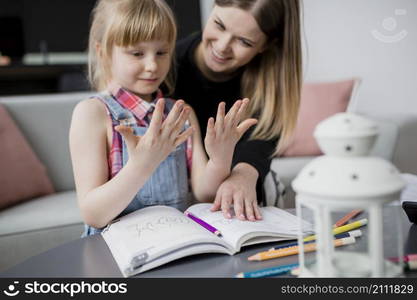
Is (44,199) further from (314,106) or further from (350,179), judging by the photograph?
(350,179)

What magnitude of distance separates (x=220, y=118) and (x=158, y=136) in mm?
113

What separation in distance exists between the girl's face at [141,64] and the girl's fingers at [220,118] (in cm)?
26

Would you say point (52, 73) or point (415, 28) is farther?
point (52, 73)

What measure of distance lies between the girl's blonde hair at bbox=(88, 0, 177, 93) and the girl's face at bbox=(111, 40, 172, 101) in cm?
1

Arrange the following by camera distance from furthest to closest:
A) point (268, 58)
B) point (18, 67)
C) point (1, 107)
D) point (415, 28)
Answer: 1. point (18, 67)
2. point (1, 107)
3. point (268, 58)
4. point (415, 28)

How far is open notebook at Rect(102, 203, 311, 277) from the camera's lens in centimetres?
66

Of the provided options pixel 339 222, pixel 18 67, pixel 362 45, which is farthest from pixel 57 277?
pixel 18 67

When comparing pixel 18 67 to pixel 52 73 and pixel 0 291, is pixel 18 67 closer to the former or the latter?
pixel 52 73

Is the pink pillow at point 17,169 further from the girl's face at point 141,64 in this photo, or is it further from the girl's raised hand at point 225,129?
the girl's raised hand at point 225,129

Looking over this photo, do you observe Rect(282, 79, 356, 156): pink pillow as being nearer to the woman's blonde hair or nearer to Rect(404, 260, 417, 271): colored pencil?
the woman's blonde hair

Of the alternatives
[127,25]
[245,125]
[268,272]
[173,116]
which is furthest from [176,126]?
[127,25]

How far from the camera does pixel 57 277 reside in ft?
2.13

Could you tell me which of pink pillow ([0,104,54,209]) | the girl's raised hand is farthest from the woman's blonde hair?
pink pillow ([0,104,54,209])

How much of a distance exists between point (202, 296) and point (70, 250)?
11.0 inches
